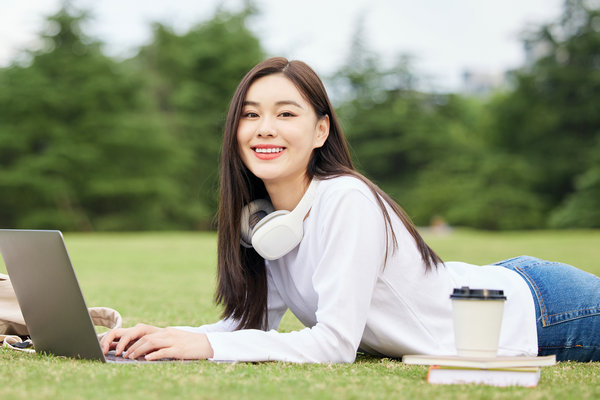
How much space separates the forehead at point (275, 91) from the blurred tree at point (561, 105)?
113ft

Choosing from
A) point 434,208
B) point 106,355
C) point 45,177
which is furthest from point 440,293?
point 434,208

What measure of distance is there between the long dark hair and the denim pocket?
52cm

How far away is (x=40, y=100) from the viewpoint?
33.8 metres

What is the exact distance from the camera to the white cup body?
231cm

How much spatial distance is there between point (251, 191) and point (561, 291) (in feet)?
4.88

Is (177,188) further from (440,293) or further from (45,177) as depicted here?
(440,293)

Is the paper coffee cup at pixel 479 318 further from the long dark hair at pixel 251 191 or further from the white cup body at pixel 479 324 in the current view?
the long dark hair at pixel 251 191

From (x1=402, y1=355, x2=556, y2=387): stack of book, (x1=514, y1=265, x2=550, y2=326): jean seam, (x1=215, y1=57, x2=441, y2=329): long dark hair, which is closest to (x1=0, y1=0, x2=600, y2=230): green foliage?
(x1=514, y1=265, x2=550, y2=326): jean seam

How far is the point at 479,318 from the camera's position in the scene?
2318 millimetres

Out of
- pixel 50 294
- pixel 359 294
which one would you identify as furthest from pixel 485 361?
pixel 50 294

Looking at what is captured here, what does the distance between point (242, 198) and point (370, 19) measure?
42158mm

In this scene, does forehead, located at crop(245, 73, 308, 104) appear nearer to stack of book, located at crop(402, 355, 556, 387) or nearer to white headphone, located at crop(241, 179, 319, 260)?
white headphone, located at crop(241, 179, 319, 260)

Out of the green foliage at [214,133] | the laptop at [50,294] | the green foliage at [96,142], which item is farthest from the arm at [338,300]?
the green foliage at [214,133]

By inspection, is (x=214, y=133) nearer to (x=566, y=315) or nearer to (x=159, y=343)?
(x=566, y=315)
